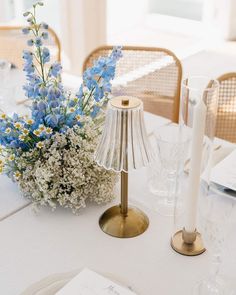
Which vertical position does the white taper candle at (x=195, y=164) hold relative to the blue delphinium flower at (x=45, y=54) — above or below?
below

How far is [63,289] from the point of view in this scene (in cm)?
91

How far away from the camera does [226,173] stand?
1.25 meters

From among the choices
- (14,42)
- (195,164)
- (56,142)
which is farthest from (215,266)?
(14,42)

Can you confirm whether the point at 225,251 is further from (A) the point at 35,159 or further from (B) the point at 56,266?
(A) the point at 35,159

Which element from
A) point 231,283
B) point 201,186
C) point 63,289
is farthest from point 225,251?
point 63,289

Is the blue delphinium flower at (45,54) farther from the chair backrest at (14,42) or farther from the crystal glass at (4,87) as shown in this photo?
the chair backrest at (14,42)

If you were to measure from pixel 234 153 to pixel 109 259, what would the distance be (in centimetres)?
53

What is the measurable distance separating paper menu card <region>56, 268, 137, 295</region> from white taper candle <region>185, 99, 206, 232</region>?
0.22 m

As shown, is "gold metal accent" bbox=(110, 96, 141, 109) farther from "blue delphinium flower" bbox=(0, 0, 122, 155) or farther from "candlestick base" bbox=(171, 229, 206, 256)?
"candlestick base" bbox=(171, 229, 206, 256)

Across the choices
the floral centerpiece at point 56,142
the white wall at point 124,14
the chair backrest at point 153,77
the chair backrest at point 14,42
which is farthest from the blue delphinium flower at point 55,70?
the white wall at point 124,14

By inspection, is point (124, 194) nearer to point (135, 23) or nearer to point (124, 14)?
point (124, 14)

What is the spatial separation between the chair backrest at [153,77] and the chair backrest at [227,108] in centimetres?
20

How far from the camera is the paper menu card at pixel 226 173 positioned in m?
1.20

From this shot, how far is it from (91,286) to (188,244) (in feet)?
0.82
